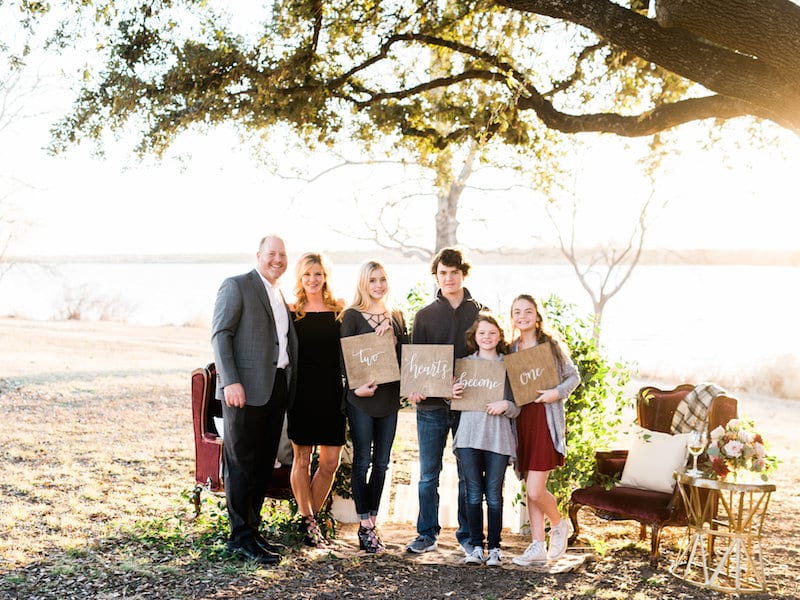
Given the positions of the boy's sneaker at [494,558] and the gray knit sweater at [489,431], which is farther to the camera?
the boy's sneaker at [494,558]

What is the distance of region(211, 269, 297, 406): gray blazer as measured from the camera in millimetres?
5102

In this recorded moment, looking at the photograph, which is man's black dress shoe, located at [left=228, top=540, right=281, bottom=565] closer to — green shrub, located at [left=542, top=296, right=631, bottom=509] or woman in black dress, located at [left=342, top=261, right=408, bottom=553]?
woman in black dress, located at [left=342, top=261, right=408, bottom=553]

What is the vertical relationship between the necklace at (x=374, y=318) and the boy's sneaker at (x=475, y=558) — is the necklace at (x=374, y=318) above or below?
above

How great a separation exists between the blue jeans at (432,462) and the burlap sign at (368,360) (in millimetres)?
351

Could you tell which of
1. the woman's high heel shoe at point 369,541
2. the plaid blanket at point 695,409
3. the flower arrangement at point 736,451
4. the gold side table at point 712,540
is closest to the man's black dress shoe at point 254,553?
the woman's high heel shoe at point 369,541

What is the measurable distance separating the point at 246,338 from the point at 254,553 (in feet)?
4.43

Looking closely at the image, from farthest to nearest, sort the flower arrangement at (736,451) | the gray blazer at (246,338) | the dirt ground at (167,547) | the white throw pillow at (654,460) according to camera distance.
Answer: the white throw pillow at (654,460), the flower arrangement at (736,451), the gray blazer at (246,338), the dirt ground at (167,547)

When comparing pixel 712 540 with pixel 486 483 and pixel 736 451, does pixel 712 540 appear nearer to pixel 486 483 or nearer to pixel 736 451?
pixel 736 451

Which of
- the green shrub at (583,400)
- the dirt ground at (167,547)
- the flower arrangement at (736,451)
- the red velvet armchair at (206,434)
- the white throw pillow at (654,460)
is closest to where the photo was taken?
the dirt ground at (167,547)

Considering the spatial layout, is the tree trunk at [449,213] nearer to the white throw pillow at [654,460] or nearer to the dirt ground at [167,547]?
the dirt ground at [167,547]

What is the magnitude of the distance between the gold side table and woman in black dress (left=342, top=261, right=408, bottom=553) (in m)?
1.90

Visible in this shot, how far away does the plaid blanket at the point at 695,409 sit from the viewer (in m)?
5.95

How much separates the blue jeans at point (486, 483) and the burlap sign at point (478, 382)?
0.28m

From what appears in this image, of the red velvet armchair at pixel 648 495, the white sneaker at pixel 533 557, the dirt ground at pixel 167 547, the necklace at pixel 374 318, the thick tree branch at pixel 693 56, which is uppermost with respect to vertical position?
the thick tree branch at pixel 693 56
